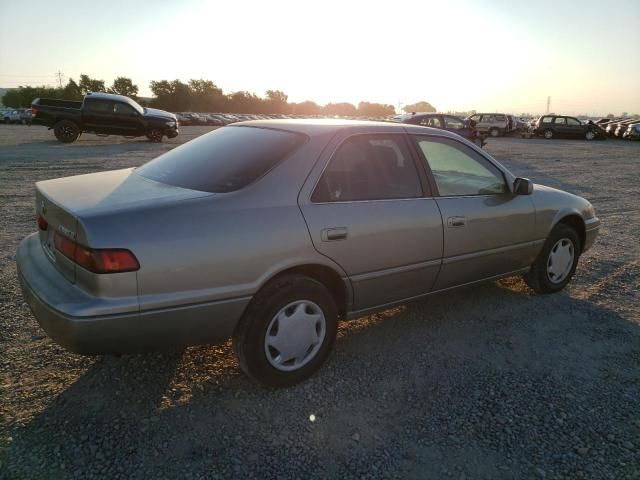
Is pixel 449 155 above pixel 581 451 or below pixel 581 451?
above

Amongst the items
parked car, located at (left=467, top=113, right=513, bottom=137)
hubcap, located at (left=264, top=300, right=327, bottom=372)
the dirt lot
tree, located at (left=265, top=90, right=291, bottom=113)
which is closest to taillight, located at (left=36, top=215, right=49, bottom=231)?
the dirt lot

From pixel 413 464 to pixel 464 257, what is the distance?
1680 mm

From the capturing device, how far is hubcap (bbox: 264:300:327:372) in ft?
8.69

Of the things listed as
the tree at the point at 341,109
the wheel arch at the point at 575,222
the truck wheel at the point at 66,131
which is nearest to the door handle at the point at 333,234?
the wheel arch at the point at 575,222

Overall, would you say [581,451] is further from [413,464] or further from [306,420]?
[306,420]

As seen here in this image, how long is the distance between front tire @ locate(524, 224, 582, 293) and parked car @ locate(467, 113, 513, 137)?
30.0 metres

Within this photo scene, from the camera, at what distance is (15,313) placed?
3.53 meters

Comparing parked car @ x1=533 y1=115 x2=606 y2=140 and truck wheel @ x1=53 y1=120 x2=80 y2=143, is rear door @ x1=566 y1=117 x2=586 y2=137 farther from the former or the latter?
truck wheel @ x1=53 y1=120 x2=80 y2=143

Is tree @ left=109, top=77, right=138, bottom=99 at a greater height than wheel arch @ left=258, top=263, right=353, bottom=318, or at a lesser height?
greater

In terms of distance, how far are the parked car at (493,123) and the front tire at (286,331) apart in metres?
32.3

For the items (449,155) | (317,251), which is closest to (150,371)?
(317,251)

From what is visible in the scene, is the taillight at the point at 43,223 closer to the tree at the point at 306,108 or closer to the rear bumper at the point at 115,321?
the rear bumper at the point at 115,321

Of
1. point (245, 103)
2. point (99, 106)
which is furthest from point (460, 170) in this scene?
point (245, 103)

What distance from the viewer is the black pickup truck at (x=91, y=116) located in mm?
17062
